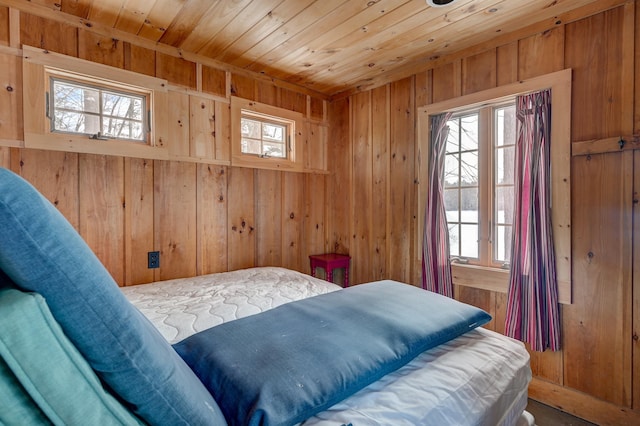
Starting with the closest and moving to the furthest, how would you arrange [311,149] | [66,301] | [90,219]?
[66,301]
[90,219]
[311,149]

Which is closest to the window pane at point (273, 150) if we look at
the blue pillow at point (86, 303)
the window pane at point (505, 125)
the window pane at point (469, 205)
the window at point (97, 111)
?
the window at point (97, 111)

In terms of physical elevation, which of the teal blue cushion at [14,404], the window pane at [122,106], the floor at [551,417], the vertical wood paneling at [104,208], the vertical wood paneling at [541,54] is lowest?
the floor at [551,417]

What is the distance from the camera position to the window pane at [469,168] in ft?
7.79

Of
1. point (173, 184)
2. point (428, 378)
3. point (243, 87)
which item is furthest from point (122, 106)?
point (428, 378)

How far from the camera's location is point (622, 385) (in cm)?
174

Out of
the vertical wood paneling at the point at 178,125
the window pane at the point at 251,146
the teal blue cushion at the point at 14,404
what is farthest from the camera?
the window pane at the point at 251,146

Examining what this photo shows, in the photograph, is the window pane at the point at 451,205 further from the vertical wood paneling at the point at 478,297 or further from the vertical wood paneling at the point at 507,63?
the vertical wood paneling at the point at 507,63

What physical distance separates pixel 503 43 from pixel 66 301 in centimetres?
281

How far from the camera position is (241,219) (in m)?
2.77

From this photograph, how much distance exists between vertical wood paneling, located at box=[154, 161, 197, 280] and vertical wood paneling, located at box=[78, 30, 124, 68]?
75 cm

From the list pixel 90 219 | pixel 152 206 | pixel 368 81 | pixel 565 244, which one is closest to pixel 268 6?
pixel 368 81

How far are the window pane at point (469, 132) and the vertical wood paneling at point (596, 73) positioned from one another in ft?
2.02

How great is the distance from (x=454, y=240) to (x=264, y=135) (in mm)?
2025

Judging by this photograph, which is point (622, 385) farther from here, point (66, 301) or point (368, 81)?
point (368, 81)
